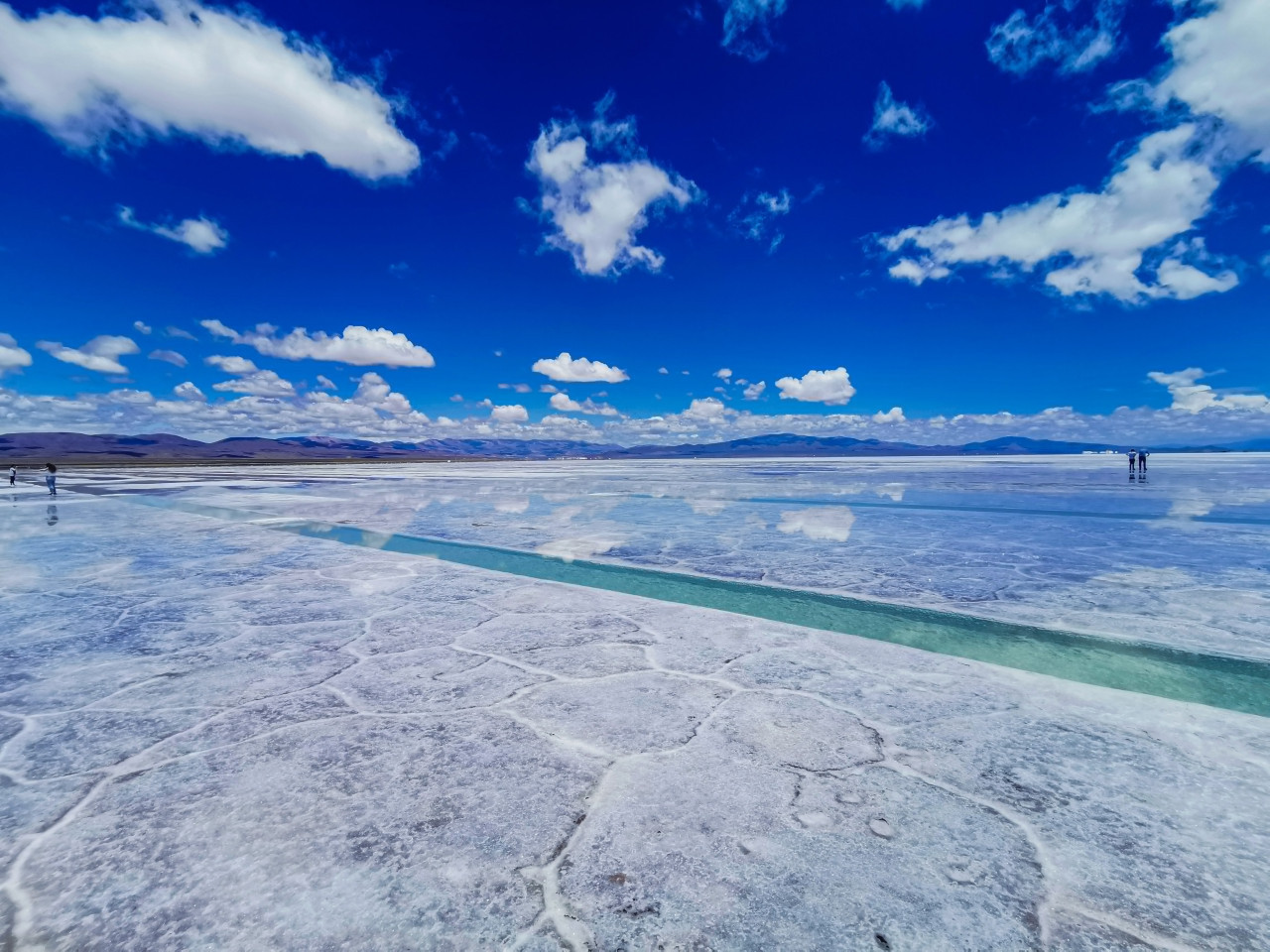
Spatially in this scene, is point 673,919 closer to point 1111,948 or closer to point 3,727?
point 1111,948

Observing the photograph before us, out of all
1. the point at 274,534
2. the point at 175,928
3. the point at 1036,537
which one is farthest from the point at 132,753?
the point at 1036,537

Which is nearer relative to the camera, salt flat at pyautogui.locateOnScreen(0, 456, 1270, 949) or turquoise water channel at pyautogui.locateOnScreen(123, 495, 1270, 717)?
salt flat at pyautogui.locateOnScreen(0, 456, 1270, 949)

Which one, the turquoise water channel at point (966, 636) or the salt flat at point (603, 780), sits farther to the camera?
the turquoise water channel at point (966, 636)

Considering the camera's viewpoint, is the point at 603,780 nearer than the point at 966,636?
Yes
